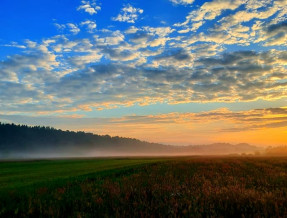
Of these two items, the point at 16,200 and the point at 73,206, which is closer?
the point at 73,206

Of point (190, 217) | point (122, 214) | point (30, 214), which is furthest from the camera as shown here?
point (30, 214)

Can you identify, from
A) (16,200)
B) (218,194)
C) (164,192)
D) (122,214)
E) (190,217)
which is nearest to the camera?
(190,217)

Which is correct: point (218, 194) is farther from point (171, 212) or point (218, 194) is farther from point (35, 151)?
point (35, 151)

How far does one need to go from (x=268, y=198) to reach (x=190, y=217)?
2778mm

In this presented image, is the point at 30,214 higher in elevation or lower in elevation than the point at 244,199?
lower

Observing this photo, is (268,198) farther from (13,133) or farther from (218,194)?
(13,133)

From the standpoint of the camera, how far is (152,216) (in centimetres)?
539

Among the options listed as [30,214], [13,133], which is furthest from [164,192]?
[13,133]

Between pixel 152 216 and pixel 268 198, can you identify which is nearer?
pixel 152 216

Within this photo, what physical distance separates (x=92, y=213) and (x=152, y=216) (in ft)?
6.03

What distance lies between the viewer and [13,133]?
620 feet

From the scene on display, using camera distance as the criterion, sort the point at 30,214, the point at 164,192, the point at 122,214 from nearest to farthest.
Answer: the point at 122,214 → the point at 30,214 → the point at 164,192

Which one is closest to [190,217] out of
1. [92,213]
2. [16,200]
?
[92,213]

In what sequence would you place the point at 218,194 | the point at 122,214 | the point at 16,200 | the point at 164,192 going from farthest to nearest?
the point at 16,200
the point at 164,192
the point at 218,194
the point at 122,214
